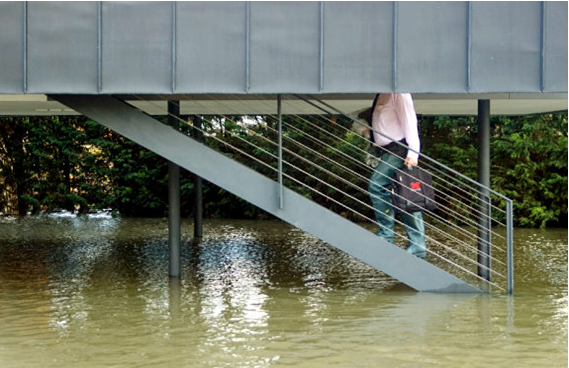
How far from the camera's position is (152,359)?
6871 millimetres

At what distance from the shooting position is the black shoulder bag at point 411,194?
1001cm

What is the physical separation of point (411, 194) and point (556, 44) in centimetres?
231

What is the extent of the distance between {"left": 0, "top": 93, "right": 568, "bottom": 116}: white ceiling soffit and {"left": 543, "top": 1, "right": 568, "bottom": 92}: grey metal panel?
131 centimetres

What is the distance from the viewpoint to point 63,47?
9461mm

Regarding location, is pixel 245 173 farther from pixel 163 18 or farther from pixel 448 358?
pixel 448 358

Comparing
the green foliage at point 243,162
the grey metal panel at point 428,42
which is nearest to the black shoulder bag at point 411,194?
the grey metal panel at point 428,42

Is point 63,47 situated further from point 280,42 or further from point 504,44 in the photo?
point 504,44

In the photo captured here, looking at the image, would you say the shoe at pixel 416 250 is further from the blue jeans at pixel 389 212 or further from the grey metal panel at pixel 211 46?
the grey metal panel at pixel 211 46

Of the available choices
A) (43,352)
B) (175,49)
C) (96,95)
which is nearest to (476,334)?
(43,352)

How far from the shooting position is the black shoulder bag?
10008 millimetres

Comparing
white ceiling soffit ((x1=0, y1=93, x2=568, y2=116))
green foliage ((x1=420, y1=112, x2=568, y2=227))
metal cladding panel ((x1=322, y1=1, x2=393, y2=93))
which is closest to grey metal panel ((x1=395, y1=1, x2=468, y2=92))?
metal cladding panel ((x1=322, y1=1, x2=393, y2=93))

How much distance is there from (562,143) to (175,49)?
1318cm

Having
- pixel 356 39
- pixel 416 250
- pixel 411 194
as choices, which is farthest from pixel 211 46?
pixel 416 250

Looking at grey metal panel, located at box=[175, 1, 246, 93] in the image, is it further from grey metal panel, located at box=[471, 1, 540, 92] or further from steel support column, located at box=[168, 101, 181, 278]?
grey metal panel, located at box=[471, 1, 540, 92]
